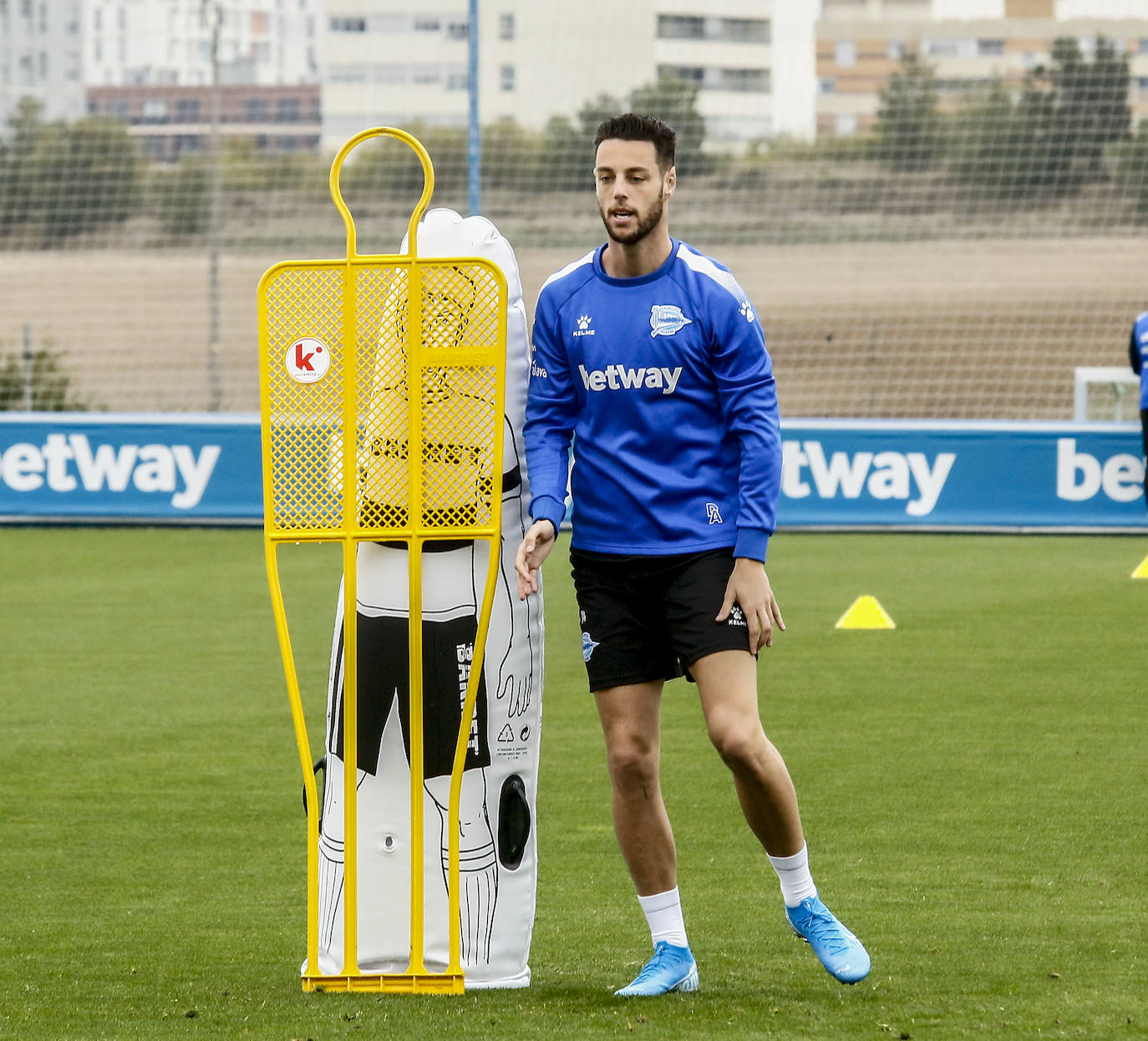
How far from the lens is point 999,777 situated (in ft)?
18.7

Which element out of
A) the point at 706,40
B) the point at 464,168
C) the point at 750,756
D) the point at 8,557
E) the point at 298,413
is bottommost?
the point at 8,557

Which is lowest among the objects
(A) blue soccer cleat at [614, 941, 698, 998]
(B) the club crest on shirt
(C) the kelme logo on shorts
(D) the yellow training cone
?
(D) the yellow training cone

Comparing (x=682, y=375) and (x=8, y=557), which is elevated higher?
(x=682, y=375)

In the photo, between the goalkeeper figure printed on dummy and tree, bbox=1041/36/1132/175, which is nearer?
the goalkeeper figure printed on dummy

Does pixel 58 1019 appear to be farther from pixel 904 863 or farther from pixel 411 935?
pixel 904 863

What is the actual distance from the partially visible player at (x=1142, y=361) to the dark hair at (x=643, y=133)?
8779 mm

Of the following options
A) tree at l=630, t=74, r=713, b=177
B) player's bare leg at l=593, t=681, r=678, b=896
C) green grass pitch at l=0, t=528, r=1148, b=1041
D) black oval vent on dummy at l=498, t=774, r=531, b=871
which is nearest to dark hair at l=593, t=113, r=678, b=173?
player's bare leg at l=593, t=681, r=678, b=896

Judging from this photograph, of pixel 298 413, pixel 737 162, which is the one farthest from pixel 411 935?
pixel 737 162

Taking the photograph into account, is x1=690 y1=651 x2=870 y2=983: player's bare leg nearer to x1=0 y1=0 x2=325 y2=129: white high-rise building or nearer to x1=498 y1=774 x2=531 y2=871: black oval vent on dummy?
x1=498 y1=774 x2=531 y2=871: black oval vent on dummy

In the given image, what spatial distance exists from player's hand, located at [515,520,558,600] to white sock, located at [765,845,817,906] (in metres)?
0.74

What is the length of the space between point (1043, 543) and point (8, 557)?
7.00 metres

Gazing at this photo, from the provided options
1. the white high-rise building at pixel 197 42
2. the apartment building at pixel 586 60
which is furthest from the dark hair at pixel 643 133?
the white high-rise building at pixel 197 42

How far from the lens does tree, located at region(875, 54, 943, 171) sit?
17062 millimetres

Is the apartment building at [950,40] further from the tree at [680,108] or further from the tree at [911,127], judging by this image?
the tree at [680,108]
